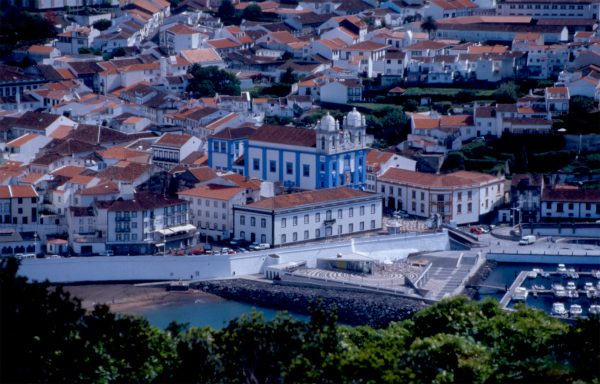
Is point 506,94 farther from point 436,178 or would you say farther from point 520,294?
point 520,294

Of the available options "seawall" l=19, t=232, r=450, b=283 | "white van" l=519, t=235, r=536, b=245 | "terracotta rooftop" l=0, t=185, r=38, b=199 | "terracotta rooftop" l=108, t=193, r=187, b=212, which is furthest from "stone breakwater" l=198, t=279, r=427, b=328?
"white van" l=519, t=235, r=536, b=245

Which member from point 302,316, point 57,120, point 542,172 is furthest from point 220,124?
point 302,316

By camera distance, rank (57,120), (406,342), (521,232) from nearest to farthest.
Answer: (406,342), (521,232), (57,120)

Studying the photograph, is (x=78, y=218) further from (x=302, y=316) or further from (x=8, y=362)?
(x=8, y=362)

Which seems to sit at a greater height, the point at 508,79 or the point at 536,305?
the point at 508,79

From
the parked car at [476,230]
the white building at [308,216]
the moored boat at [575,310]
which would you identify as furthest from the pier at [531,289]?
the white building at [308,216]

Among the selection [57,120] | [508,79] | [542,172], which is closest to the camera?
[542,172]

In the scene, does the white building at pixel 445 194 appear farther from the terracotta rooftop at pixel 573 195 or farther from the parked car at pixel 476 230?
the terracotta rooftop at pixel 573 195
